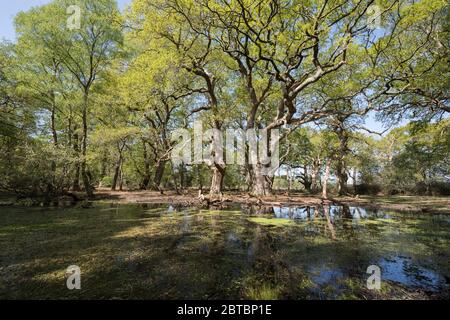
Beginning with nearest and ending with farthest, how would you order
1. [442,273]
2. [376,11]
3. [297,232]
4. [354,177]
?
[442,273] < [297,232] < [376,11] < [354,177]

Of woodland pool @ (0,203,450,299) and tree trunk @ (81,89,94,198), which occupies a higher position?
tree trunk @ (81,89,94,198)

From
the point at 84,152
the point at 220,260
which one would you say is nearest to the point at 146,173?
the point at 84,152

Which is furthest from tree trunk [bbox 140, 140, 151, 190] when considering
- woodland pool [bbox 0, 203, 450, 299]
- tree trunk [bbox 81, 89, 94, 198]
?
woodland pool [bbox 0, 203, 450, 299]

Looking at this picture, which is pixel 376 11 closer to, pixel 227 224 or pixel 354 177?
pixel 227 224

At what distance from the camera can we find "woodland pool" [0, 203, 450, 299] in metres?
3.89

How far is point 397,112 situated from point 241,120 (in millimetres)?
18114

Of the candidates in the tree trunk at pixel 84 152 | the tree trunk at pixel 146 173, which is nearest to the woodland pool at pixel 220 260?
the tree trunk at pixel 84 152

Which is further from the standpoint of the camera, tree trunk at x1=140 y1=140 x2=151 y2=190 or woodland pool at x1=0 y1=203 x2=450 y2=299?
tree trunk at x1=140 y1=140 x2=151 y2=190

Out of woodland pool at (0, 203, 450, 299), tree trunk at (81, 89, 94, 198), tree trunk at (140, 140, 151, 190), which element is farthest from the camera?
tree trunk at (140, 140, 151, 190)

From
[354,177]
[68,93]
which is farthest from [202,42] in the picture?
[354,177]

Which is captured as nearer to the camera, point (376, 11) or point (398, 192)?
point (376, 11)

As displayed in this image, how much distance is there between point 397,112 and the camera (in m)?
16.2

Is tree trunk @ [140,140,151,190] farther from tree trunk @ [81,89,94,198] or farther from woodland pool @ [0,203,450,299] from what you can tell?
woodland pool @ [0,203,450,299]

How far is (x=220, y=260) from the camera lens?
5312 mm
